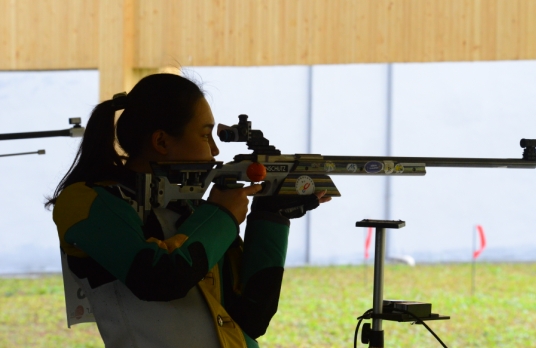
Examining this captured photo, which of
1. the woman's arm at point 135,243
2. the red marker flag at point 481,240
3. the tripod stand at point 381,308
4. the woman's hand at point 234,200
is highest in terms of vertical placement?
the woman's hand at point 234,200

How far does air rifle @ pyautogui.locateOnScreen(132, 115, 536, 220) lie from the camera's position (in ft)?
3.73

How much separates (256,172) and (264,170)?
0.02 m

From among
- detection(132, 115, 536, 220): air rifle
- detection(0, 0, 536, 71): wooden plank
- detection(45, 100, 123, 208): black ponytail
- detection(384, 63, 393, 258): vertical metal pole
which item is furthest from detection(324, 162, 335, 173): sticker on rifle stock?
detection(384, 63, 393, 258): vertical metal pole

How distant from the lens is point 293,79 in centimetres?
488

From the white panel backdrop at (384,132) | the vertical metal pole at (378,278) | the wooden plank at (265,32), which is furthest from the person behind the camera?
the white panel backdrop at (384,132)

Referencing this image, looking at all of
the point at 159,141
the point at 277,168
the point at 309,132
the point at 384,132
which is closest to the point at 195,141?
the point at 159,141

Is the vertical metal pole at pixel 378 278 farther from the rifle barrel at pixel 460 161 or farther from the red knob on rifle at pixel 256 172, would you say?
the red knob on rifle at pixel 256 172

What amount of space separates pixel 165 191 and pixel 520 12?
7.36ft

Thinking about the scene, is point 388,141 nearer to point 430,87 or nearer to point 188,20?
point 430,87

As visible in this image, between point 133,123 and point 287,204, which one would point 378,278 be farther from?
point 133,123

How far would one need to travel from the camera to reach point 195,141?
1.20 m

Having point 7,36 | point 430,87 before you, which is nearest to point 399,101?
point 430,87

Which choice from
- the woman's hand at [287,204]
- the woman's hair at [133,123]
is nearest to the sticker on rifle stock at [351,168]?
the woman's hand at [287,204]

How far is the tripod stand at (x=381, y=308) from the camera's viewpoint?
1.34 meters
